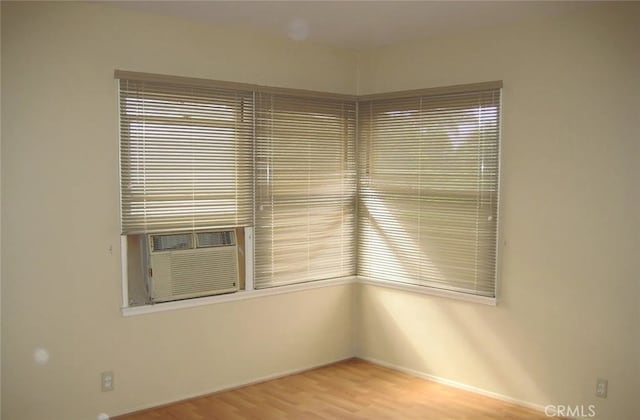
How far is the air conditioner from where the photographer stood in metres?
4.02

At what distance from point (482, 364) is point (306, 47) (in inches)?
103

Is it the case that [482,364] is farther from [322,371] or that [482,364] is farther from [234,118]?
[234,118]

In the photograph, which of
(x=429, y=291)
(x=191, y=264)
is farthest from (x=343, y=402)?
(x=191, y=264)

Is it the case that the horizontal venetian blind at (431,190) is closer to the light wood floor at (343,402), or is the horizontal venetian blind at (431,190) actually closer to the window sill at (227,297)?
the window sill at (227,297)

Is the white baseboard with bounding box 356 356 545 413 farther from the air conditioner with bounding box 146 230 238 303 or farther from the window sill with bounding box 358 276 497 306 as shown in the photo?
the air conditioner with bounding box 146 230 238 303

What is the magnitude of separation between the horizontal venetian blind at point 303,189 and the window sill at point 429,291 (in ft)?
0.75
